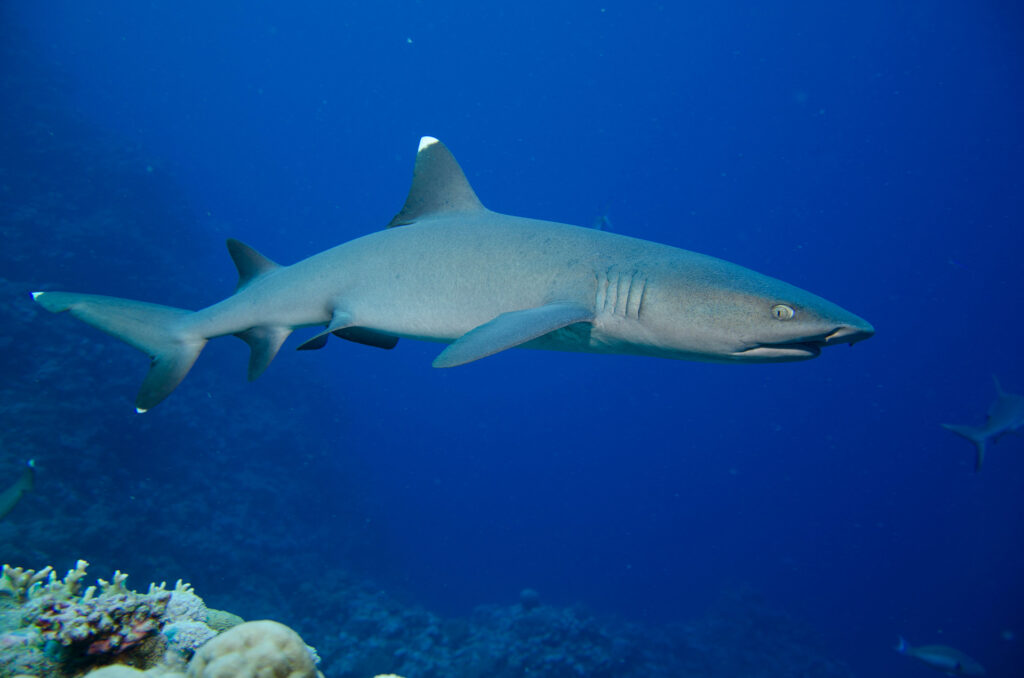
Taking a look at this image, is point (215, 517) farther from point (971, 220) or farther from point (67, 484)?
point (971, 220)

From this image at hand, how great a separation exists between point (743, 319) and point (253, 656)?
2.64 meters

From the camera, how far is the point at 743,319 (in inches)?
97.0

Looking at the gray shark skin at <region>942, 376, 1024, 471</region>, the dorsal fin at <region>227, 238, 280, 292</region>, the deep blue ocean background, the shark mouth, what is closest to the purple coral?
the dorsal fin at <region>227, 238, 280, 292</region>

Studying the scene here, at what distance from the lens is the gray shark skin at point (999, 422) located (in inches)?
471

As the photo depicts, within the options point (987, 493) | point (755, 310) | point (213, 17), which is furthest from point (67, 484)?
point (213, 17)

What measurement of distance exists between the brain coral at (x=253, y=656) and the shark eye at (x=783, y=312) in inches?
102

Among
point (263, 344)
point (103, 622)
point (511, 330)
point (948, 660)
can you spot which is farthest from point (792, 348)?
point (948, 660)

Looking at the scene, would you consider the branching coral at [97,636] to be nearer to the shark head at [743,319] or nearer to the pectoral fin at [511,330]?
the pectoral fin at [511,330]

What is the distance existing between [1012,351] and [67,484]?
106589 mm

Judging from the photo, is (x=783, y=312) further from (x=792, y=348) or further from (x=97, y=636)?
(x=97, y=636)

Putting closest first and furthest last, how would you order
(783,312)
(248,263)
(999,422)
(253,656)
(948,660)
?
1. (253,656)
2. (783,312)
3. (248,263)
4. (999,422)
5. (948,660)

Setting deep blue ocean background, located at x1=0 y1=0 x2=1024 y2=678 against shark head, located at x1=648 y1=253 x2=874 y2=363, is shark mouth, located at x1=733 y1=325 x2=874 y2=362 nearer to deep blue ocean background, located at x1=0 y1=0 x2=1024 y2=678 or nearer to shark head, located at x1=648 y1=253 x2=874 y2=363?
shark head, located at x1=648 y1=253 x2=874 y2=363

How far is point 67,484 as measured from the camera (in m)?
12.1

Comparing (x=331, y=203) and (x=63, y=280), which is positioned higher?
(x=331, y=203)
